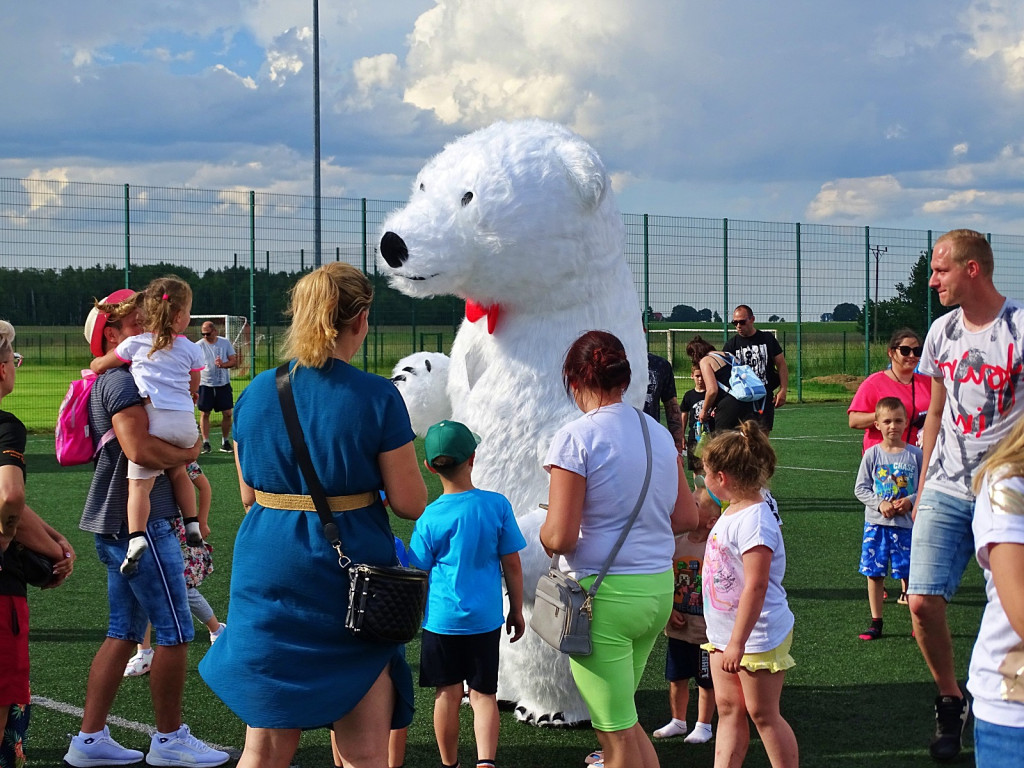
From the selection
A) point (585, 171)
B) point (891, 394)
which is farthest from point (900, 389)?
point (585, 171)

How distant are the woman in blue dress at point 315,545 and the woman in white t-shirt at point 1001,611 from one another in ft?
4.21

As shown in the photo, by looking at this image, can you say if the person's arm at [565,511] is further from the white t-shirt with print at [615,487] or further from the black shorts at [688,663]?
the black shorts at [688,663]

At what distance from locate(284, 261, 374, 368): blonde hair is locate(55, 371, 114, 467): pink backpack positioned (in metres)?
1.61

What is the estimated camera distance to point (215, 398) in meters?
13.4

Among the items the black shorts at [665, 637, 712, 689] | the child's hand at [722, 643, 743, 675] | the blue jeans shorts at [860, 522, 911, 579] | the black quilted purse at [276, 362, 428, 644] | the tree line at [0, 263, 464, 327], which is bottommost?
the black shorts at [665, 637, 712, 689]

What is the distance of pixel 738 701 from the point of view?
337cm

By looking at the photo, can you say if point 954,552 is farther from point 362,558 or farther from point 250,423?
point 250,423

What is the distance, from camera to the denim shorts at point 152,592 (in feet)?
12.5

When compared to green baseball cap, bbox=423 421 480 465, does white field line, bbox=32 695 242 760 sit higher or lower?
lower

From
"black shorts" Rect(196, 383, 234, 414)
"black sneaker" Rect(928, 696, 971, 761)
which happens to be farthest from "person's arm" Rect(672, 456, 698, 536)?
"black shorts" Rect(196, 383, 234, 414)

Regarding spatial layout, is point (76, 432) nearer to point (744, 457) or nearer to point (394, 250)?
point (394, 250)

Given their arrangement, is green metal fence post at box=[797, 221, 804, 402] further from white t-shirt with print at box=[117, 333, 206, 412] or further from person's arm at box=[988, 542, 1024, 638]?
person's arm at box=[988, 542, 1024, 638]

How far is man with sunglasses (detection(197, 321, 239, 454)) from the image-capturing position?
43.2 ft

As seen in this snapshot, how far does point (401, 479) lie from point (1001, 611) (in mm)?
1343
